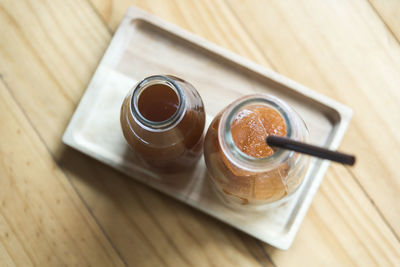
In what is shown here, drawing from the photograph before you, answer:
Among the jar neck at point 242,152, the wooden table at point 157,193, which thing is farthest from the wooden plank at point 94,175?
the jar neck at point 242,152

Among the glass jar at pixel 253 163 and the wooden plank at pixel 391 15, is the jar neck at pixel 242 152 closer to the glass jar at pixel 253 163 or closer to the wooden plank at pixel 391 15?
the glass jar at pixel 253 163

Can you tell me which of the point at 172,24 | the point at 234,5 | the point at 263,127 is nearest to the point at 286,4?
the point at 234,5

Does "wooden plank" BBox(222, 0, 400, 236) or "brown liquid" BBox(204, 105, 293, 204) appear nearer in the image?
"brown liquid" BBox(204, 105, 293, 204)

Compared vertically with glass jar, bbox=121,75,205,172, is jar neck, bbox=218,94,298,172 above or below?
above

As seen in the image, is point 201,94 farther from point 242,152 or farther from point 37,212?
point 37,212

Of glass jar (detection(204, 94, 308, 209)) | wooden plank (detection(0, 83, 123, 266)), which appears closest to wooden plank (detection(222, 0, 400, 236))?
glass jar (detection(204, 94, 308, 209))

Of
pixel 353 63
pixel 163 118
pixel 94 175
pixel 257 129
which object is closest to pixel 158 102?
pixel 163 118

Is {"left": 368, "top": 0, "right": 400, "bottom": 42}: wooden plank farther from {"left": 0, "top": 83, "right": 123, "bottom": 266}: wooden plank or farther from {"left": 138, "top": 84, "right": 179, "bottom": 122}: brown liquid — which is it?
{"left": 0, "top": 83, "right": 123, "bottom": 266}: wooden plank
